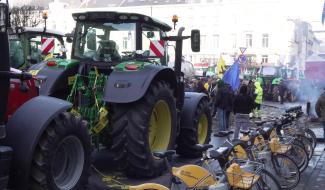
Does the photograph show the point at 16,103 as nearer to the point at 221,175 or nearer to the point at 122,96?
the point at 122,96

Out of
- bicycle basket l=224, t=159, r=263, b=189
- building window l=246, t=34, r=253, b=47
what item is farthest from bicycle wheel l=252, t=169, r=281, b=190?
building window l=246, t=34, r=253, b=47

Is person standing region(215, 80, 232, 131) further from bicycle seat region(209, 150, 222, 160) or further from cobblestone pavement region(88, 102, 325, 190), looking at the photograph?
bicycle seat region(209, 150, 222, 160)

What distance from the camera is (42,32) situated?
508 inches

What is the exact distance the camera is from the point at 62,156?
17.3ft

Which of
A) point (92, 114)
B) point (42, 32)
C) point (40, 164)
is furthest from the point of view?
point (42, 32)

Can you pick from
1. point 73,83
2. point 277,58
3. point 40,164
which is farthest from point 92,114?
point 277,58

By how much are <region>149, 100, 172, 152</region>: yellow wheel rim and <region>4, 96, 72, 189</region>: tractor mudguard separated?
121 inches

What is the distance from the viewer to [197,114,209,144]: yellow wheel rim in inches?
368

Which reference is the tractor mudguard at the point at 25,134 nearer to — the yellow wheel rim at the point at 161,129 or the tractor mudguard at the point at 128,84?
the tractor mudguard at the point at 128,84

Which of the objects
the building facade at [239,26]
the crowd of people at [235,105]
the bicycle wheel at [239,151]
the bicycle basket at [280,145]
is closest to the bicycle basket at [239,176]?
the bicycle wheel at [239,151]

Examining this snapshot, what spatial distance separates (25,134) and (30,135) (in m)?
0.05

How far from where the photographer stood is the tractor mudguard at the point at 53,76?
7.23m

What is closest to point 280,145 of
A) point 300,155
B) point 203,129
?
point 300,155

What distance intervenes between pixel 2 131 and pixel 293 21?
207ft
